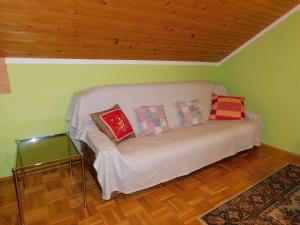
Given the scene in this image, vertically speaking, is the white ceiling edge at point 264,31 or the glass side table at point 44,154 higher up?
the white ceiling edge at point 264,31

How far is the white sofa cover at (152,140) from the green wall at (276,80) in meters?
0.38

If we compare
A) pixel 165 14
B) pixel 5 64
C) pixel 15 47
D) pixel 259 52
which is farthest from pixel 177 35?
Result: pixel 5 64

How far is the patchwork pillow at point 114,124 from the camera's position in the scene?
2.14 metres

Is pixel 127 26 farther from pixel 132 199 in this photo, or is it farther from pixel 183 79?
pixel 132 199

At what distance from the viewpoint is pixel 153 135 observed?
2.47 metres

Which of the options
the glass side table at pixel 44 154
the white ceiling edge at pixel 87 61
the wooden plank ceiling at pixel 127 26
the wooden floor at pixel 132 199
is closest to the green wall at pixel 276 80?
the wooden plank ceiling at pixel 127 26

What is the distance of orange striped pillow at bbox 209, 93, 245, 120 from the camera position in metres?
2.99

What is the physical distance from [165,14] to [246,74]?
73.7 inches

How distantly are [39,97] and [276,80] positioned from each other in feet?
9.77

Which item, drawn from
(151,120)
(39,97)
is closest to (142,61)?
(151,120)

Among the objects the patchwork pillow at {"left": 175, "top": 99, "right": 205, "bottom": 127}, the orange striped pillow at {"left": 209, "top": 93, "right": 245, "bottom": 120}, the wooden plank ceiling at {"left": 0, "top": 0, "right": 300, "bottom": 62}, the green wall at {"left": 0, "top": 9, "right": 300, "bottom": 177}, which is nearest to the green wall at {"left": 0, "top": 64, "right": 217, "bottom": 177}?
the green wall at {"left": 0, "top": 9, "right": 300, "bottom": 177}

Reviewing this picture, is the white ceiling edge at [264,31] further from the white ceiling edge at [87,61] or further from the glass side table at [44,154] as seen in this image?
the glass side table at [44,154]

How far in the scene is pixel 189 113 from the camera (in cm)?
286

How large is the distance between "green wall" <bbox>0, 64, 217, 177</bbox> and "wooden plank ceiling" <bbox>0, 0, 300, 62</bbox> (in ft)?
Result: 0.56
